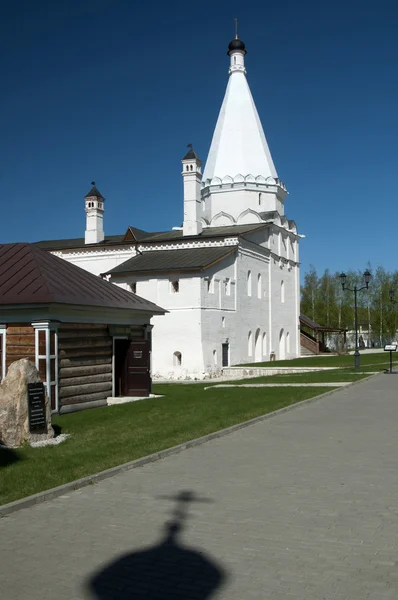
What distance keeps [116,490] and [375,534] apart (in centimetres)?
317

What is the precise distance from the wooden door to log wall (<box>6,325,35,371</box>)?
4306 millimetres

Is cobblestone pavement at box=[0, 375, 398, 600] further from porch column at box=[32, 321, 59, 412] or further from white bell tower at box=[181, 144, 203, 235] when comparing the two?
white bell tower at box=[181, 144, 203, 235]

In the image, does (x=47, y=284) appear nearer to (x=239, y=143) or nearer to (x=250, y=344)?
(x=250, y=344)

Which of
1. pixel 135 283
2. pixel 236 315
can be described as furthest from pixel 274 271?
pixel 135 283

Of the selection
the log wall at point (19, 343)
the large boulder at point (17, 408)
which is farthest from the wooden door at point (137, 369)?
the large boulder at point (17, 408)

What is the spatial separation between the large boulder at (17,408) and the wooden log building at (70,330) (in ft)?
10.9

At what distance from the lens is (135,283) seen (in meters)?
39.1

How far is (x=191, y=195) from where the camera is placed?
43.4 m

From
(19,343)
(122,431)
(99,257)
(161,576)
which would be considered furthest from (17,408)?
(99,257)

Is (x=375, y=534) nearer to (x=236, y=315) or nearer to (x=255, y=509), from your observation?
(x=255, y=509)

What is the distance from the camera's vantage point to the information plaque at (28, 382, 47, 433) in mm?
11336

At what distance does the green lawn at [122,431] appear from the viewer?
8367mm

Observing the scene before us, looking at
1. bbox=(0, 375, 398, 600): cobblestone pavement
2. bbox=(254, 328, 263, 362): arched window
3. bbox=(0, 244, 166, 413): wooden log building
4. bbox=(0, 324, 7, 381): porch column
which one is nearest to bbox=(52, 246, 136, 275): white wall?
bbox=(254, 328, 263, 362): arched window

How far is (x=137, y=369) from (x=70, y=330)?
3.63 metres
